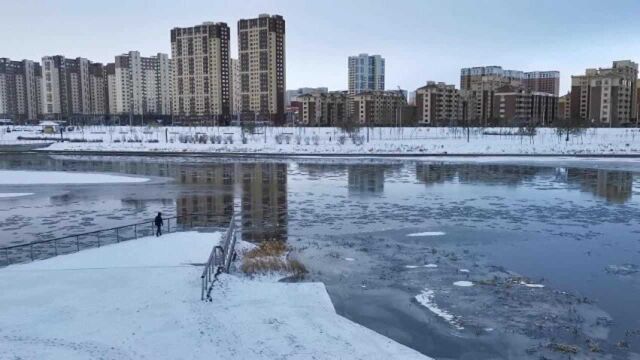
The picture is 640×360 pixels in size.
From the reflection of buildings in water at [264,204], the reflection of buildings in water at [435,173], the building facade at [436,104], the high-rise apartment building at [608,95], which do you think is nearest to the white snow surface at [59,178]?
the reflection of buildings in water at [264,204]

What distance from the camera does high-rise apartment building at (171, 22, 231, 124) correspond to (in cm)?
16225

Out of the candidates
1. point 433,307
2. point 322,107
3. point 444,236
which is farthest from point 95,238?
point 322,107

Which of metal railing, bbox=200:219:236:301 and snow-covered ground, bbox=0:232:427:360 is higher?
metal railing, bbox=200:219:236:301

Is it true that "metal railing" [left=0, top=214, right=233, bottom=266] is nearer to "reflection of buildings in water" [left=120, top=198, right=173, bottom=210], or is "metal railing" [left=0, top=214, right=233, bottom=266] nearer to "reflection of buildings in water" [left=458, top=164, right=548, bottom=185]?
"reflection of buildings in water" [left=120, top=198, right=173, bottom=210]

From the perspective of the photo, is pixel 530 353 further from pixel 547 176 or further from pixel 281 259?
Result: pixel 547 176

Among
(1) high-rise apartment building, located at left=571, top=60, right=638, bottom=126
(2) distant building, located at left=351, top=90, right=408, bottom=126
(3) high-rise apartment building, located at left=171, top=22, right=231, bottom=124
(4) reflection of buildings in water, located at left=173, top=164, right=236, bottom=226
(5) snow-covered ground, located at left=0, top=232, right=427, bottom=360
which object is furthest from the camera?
(2) distant building, located at left=351, top=90, right=408, bottom=126

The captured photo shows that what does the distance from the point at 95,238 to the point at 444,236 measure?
1380 cm

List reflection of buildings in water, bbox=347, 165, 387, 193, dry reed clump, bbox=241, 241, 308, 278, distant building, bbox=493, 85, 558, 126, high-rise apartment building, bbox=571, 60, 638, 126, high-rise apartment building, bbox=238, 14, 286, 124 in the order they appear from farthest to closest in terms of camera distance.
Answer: high-rise apartment building, bbox=238, 14, 286, 124 < distant building, bbox=493, 85, 558, 126 < high-rise apartment building, bbox=571, 60, 638, 126 < reflection of buildings in water, bbox=347, 165, 387, 193 < dry reed clump, bbox=241, 241, 308, 278

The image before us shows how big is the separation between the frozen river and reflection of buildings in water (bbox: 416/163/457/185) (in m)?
0.35

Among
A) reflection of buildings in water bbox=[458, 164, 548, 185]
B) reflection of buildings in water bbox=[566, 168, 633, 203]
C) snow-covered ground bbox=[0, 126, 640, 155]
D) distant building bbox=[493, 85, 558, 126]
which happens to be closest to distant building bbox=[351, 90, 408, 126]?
distant building bbox=[493, 85, 558, 126]

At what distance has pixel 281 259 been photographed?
18016 mm

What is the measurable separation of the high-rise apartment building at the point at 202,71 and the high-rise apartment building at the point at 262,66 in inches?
255

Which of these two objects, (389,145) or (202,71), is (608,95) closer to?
(389,145)

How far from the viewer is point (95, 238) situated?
22109 mm
